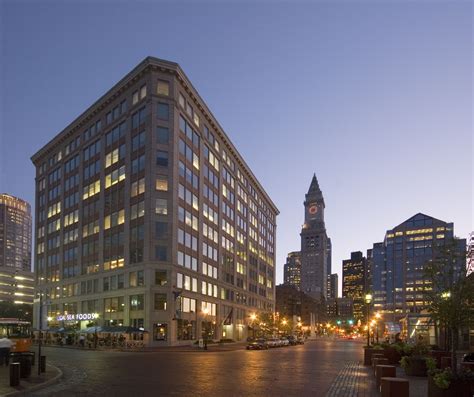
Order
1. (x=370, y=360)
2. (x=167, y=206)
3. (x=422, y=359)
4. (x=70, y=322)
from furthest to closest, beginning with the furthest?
(x=70, y=322), (x=167, y=206), (x=370, y=360), (x=422, y=359)

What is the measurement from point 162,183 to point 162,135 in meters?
7.33

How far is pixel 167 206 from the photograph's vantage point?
76688 mm

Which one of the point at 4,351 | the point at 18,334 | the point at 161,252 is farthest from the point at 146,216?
the point at 4,351

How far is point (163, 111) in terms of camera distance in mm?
78500

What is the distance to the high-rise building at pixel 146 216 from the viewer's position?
76.1 metres

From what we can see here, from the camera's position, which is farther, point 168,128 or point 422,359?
point 168,128

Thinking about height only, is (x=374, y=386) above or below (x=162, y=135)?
below

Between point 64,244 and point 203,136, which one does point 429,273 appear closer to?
point 203,136

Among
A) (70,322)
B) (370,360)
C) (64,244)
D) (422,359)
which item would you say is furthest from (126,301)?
(422,359)

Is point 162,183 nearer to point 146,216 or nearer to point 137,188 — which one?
point 137,188

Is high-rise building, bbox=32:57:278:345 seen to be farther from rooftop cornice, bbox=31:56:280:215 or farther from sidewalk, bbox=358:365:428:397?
sidewalk, bbox=358:365:428:397

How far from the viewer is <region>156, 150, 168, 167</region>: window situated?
76.8 m

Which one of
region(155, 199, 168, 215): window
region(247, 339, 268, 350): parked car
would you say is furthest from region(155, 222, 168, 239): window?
region(247, 339, 268, 350): parked car

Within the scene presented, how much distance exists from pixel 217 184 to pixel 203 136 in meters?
11.5
